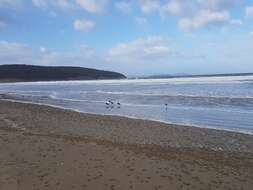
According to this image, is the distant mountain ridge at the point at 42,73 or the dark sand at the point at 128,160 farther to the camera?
the distant mountain ridge at the point at 42,73

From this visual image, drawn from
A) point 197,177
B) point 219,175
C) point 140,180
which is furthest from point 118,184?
point 219,175

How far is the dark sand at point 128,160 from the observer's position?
907 cm

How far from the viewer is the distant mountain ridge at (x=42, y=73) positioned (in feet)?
516

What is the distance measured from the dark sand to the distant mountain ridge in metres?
142

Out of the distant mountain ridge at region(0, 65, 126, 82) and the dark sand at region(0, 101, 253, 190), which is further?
the distant mountain ridge at region(0, 65, 126, 82)

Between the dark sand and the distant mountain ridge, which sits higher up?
the distant mountain ridge

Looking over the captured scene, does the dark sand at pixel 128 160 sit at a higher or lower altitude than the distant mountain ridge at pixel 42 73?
lower

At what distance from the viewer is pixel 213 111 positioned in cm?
2545

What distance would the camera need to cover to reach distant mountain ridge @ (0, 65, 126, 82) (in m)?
157

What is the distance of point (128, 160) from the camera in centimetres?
1116

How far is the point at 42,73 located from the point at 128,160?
161 metres

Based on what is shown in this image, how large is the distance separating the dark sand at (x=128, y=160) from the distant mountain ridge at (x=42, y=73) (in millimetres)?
141914

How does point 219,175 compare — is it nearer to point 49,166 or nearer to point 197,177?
point 197,177

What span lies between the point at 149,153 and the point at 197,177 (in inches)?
117
